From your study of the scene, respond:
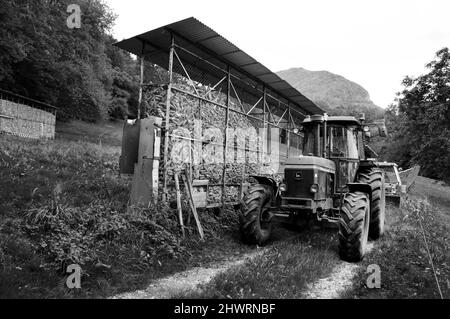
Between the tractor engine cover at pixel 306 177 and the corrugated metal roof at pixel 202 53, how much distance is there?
3.38 meters

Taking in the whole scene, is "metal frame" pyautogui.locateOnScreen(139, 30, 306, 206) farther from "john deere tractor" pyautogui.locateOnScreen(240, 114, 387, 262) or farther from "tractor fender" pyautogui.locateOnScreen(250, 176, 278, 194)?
"tractor fender" pyautogui.locateOnScreen(250, 176, 278, 194)

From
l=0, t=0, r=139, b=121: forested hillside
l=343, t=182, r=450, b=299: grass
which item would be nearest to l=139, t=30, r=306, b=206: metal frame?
l=343, t=182, r=450, b=299: grass

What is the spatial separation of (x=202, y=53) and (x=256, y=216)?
14.5ft

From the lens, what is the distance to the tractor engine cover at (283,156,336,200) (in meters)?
6.93

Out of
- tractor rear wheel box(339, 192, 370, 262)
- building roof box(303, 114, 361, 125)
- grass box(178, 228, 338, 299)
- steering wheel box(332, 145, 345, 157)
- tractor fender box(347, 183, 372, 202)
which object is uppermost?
building roof box(303, 114, 361, 125)

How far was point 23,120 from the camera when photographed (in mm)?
16219

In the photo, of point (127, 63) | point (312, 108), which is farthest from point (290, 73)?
point (312, 108)

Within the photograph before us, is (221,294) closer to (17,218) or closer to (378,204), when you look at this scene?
(17,218)

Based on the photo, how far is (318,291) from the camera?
501 cm

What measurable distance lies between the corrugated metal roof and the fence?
873 cm

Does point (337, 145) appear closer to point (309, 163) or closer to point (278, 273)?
point (309, 163)

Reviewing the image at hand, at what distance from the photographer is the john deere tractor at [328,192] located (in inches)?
255

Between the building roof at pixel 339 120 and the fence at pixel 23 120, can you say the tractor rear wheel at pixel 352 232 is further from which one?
the fence at pixel 23 120

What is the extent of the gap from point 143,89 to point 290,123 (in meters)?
8.32
